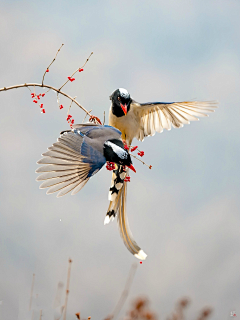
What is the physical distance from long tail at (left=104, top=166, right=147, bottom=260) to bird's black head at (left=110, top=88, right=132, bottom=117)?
1.40ft

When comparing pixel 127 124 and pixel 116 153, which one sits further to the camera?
pixel 127 124

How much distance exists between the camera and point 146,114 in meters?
2.67

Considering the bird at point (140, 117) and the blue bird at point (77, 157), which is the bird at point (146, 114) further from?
the blue bird at point (77, 157)

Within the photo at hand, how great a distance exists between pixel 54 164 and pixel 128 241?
2.76ft

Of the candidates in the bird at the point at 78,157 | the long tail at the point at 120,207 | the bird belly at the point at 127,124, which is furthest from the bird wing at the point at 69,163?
the bird belly at the point at 127,124

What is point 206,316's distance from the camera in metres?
1.79

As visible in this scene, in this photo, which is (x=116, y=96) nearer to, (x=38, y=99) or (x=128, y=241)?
(x=38, y=99)

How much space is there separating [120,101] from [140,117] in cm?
33

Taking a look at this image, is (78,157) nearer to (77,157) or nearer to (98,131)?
(77,157)

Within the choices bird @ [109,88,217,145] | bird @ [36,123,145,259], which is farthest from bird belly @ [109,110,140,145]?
bird @ [36,123,145,259]

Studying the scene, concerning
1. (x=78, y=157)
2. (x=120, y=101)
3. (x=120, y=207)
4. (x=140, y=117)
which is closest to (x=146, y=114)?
(x=140, y=117)

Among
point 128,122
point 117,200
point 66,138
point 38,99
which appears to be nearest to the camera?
point 66,138

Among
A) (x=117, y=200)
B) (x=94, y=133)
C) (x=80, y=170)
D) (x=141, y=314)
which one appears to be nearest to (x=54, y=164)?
(x=80, y=170)

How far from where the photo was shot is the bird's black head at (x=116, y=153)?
1.81 m
